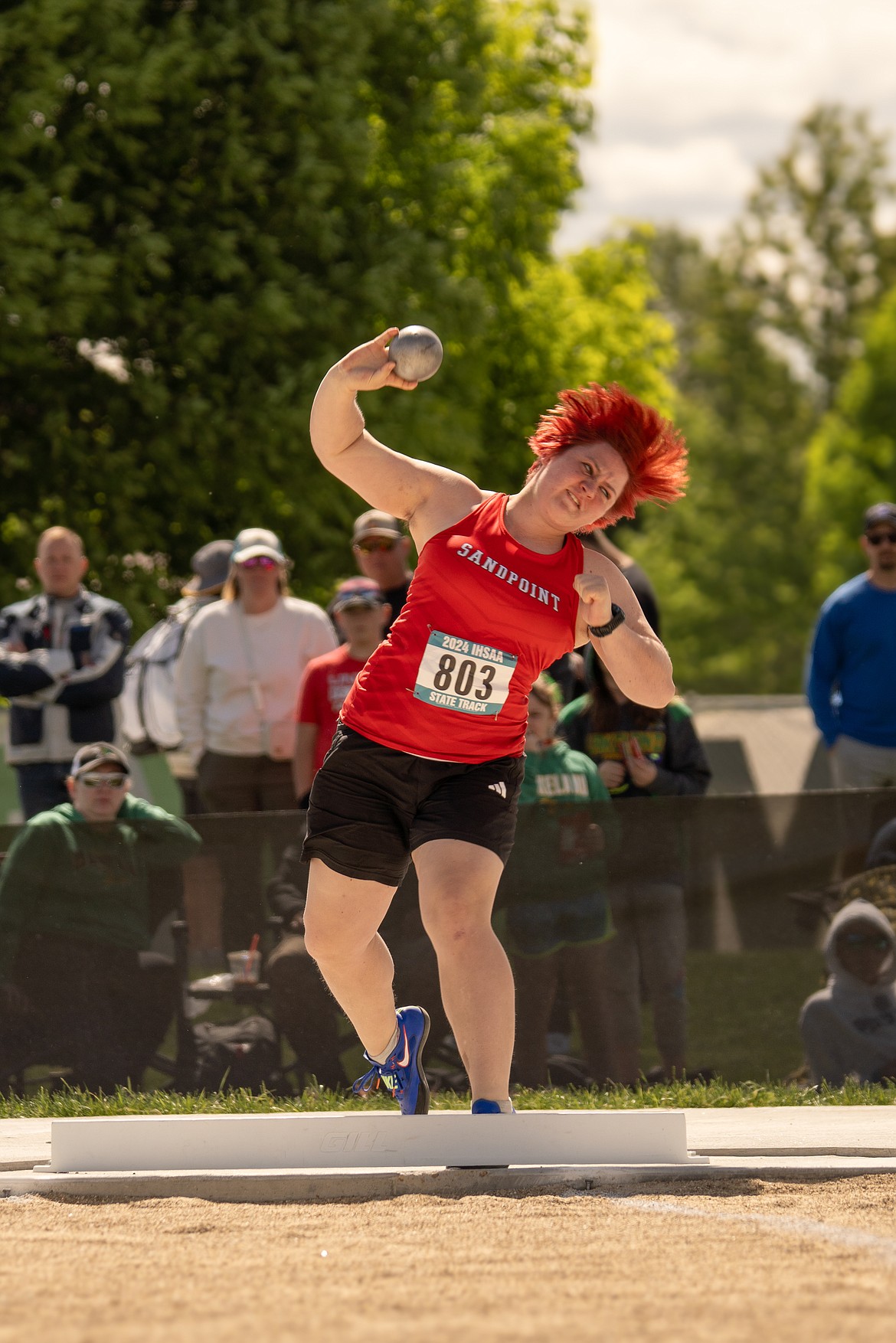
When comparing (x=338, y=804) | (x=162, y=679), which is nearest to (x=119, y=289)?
(x=162, y=679)

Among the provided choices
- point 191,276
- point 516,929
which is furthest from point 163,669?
point 191,276

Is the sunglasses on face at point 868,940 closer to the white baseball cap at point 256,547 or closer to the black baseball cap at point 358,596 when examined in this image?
the black baseball cap at point 358,596

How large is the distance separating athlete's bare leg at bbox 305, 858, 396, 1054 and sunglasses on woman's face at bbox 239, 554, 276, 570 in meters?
3.46

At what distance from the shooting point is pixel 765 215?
44.2 metres

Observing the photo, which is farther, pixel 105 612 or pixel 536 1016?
pixel 105 612

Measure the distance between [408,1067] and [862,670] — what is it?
436cm

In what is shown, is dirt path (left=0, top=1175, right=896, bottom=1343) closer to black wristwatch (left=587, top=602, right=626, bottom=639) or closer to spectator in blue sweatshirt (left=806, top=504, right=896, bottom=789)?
black wristwatch (left=587, top=602, right=626, bottom=639)

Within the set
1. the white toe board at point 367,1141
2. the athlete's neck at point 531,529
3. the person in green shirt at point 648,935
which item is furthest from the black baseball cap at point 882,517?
the white toe board at point 367,1141

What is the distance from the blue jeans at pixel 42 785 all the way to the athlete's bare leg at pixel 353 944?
11.6 feet

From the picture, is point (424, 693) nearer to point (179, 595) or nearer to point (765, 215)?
point (179, 595)

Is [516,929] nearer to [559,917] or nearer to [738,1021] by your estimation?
[559,917]

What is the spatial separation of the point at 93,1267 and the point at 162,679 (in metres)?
5.09

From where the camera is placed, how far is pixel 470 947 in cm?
427

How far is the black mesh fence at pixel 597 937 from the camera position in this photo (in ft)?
20.3
